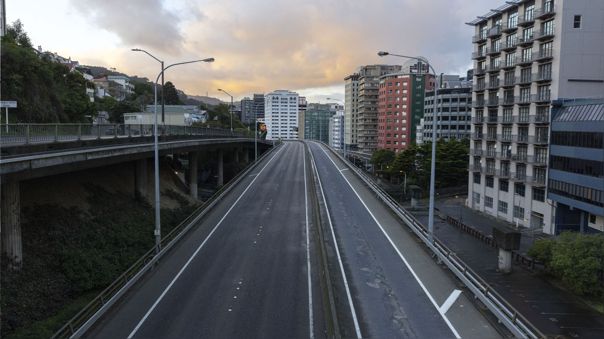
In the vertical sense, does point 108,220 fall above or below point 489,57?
below

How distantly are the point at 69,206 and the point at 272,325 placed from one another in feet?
62.6

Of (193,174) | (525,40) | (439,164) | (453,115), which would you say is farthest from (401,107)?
(193,174)

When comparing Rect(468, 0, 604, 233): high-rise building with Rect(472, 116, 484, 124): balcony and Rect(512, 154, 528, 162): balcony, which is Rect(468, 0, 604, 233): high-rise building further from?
Rect(472, 116, 484, 124): balcony

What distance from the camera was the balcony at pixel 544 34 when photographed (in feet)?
165

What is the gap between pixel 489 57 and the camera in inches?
2499

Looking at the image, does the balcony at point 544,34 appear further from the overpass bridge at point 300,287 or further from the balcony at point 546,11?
the overpass bridge at point 300,287

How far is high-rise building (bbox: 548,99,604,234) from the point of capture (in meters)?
42.6

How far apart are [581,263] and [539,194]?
85.6ft

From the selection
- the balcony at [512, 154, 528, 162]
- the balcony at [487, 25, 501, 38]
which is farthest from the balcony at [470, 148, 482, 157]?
the balcony at [487, 25, 501, 38]

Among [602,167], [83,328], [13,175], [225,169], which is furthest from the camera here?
[225,169]

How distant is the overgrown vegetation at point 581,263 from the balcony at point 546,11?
29051mm

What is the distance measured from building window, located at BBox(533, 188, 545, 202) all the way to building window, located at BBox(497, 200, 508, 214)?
6.39m

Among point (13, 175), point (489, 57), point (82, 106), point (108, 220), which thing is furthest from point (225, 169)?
point (13, 175)

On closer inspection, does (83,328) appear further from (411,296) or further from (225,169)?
(225,169)
